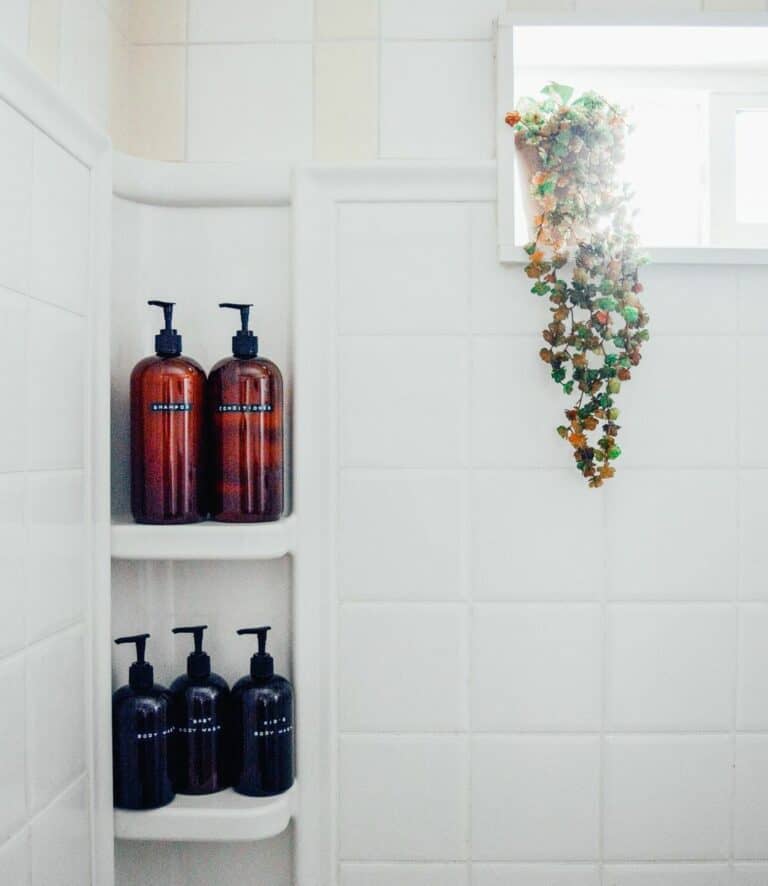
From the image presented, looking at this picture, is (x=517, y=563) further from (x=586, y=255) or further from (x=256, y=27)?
(x=256, y=27)

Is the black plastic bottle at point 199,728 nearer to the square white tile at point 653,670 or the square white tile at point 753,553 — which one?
the square white tile at point 653,670

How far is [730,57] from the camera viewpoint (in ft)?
3.93

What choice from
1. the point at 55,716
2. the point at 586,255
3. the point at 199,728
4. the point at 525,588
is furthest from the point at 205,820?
the point at 586,255

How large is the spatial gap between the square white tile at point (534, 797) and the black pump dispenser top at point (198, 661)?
1.19 feet

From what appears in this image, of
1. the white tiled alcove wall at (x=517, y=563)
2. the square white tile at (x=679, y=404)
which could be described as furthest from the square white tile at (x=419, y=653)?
the square white tile at (x=679, y=404)

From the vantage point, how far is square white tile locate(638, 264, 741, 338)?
1102mm

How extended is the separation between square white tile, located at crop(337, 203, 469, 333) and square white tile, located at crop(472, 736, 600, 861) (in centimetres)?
56

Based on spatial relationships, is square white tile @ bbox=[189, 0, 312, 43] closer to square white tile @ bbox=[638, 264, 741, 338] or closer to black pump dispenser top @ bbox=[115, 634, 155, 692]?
square white tile @ bbox=[638, 264, 741, 338]

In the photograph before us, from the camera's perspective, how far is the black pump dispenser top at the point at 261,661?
1.03 meters

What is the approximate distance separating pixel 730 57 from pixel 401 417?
0.70m

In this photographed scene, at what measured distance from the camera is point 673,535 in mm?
1104

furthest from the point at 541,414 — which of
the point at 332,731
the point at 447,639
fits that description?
the point at 332,731

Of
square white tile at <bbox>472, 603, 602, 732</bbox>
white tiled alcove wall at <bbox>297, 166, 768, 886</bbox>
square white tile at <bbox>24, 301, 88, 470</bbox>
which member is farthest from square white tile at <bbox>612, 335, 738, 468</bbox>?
square white tile at <bbox>24, 301, 88, 470</bbox>

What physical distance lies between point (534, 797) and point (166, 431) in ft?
2.19
